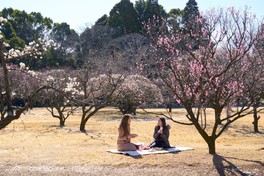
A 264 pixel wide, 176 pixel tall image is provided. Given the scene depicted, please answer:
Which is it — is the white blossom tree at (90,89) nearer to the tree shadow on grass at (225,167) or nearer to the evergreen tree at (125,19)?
the tree shadow on grass at (225,167)

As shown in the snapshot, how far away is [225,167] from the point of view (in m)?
9.58

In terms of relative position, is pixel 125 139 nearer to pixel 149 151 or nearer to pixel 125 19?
pixel 149 151

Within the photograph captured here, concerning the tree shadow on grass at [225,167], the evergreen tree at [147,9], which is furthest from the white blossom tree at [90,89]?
the evergreen tree at [147,9]

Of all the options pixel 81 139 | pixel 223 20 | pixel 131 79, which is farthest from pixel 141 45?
pixel 223 20

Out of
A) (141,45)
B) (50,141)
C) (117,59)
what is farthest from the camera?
(141,45)

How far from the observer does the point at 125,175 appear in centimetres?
915

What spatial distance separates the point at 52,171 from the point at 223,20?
24.3 feet

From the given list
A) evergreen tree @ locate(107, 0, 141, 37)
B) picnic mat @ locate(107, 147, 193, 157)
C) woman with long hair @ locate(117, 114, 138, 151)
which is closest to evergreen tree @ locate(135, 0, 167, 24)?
evergreen tree @ locate(107, 0, 141, 37)

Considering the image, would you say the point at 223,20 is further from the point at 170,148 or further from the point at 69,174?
the point at 69,174

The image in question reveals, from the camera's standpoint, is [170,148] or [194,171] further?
[170,148]

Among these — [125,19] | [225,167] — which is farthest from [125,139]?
[125,19]

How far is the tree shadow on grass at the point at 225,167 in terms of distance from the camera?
9219 millimetres

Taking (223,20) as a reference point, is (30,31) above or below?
above

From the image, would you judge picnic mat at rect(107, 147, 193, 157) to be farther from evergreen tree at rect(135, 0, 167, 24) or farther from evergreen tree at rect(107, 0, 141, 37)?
→ evergreen tree at rect(135, 0, 167, 24)
